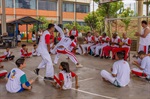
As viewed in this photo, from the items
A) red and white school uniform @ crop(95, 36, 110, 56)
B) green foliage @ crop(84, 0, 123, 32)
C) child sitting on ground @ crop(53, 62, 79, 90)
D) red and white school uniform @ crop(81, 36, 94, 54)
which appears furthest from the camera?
green foliage @ crop(84, 0, 123, 32)

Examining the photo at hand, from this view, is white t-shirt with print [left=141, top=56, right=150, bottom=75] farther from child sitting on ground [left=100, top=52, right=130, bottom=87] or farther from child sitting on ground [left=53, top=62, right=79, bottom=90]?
child sitting on ground [left=53, top=62, right=79, bottom=90]

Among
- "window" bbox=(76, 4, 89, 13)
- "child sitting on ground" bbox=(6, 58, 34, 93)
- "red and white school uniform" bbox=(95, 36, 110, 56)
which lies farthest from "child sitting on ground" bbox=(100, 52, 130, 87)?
"window" bbox=(76, 4, 89, 13)

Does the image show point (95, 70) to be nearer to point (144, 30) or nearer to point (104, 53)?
point (144, 30)

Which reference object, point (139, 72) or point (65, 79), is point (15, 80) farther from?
point (139, 72)

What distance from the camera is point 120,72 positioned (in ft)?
20.3

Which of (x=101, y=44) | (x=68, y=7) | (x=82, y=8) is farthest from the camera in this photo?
(x=82, y=8)

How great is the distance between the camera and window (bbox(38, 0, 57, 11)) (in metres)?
36.2

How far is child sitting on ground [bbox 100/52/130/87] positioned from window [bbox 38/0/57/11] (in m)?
31.2

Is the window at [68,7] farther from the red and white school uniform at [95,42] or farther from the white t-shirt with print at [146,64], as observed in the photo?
the white t-shirt with print at [146,64]

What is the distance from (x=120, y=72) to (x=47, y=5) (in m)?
32.1

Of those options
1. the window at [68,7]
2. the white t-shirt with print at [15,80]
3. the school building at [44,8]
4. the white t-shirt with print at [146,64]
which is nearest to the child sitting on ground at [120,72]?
the white t-shirt with print at [146,64]

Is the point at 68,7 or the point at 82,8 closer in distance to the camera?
the point at 68,7

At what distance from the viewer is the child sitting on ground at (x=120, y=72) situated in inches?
242

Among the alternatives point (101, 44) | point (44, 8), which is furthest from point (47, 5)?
point (101, 44)
